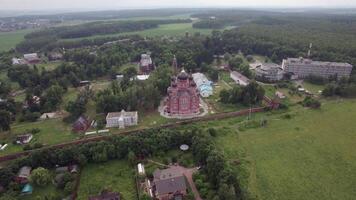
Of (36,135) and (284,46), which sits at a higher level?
(284,46)

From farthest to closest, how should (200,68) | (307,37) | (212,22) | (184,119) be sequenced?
(212,22) → (307,37) → (200,68) → (184,119)

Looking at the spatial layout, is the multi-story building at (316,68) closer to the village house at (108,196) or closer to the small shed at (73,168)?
the village house at (108,196)

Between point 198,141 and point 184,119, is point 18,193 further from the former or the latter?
point 184,119

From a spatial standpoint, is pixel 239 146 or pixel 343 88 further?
pixel 343 88

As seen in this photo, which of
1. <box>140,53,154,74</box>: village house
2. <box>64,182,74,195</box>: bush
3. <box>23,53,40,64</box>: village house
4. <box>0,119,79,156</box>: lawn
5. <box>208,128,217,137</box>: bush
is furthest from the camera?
<box>23,53,40,64</box>: village house

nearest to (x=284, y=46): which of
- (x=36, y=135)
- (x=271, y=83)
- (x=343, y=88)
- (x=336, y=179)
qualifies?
(x=271, y=83)

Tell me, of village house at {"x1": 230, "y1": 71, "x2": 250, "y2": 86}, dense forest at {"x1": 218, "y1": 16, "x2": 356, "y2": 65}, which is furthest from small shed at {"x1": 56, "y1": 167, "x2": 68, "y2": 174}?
dense forest at {"x1": 218, "y1": 16, "x2": 356, "y2": 65}

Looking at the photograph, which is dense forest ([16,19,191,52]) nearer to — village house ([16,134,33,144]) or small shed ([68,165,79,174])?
village house ([16,134,33,144])

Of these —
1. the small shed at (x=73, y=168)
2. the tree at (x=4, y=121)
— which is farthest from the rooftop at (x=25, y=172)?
the tree at (x=4, y=121)
